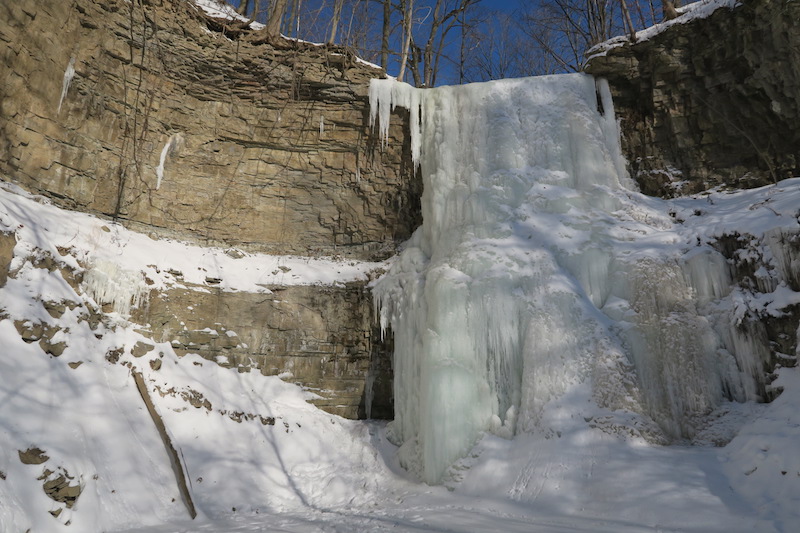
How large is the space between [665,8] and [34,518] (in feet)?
41.5

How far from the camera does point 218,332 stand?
898 cm

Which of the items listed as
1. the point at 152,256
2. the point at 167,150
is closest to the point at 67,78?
the point at 167,150

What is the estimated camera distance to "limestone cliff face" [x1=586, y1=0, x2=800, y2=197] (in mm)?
8461

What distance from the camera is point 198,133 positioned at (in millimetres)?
10094

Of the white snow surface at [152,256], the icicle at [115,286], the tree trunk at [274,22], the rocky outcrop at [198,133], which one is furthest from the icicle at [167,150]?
the tree trunk at [274,22]

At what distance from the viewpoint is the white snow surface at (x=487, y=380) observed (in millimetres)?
5273

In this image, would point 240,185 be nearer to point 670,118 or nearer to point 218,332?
point 218,332

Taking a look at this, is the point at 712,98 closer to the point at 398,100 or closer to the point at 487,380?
the point at 398,100

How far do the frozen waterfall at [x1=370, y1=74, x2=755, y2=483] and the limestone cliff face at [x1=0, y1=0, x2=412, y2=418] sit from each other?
931 mm

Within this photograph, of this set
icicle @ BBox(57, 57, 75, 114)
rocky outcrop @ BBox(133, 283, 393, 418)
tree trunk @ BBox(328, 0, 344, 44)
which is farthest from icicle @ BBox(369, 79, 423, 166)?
icicle @ BBox(57, 57, 75, 114)

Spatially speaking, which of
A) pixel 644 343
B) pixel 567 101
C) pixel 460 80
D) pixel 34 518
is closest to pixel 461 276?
pixel 644 343

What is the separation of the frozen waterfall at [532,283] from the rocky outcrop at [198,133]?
3.45ft

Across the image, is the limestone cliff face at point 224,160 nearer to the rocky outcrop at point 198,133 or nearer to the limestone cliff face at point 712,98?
the rocky outcrop at point 198,133

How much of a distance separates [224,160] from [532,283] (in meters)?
6.68
